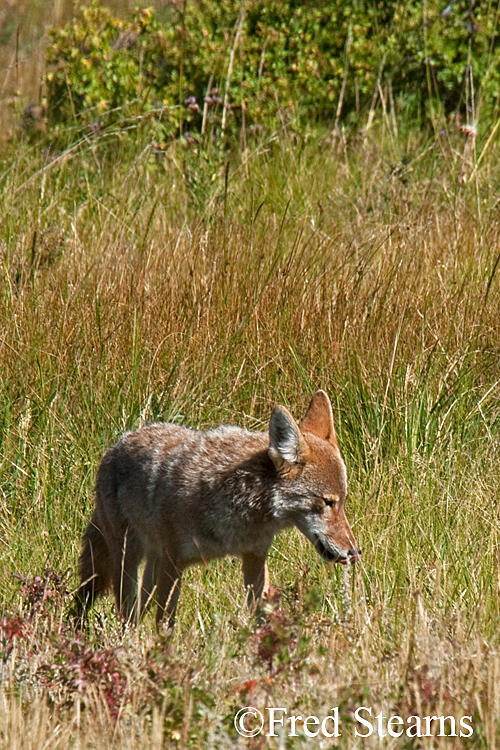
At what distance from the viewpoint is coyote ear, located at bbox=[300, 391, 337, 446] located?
491cm

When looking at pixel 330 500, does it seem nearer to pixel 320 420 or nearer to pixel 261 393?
pixel 320 420

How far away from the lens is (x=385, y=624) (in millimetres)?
4051

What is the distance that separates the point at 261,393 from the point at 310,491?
1.72 m

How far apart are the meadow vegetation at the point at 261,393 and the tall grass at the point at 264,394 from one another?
0.02 m

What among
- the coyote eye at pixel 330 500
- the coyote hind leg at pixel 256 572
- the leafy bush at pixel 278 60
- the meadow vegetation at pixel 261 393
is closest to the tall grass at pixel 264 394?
the meadow vegetation at pixel 261 393

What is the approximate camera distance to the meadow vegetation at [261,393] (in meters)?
3.41

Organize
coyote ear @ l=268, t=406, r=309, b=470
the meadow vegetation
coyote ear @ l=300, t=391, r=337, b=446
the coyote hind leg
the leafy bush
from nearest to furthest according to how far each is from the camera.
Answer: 1. the meadow vegetation
2. coyote ear @ l=268, t=406, r=309, b=470
3. the coyote hind leg
4. coyote ear @ l=300, t=391, r=337, b=446
5. the leafy bush

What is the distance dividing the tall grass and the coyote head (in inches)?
8.6

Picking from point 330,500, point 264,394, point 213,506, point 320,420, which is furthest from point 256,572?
point 264,394

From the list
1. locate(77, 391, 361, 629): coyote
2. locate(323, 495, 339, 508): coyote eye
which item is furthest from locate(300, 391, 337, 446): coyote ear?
locate(323, 495, 339, 508): coyote eye

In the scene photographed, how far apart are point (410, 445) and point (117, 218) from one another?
3287 millimetres

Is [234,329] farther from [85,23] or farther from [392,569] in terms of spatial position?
[85,23]

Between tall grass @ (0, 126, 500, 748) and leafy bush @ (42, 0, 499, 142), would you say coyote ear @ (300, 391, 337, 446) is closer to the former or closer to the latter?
tall grass @ (0, 126, 500, 748)

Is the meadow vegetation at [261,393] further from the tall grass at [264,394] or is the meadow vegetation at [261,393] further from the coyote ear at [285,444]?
the coyote ear at [285,444]
